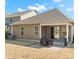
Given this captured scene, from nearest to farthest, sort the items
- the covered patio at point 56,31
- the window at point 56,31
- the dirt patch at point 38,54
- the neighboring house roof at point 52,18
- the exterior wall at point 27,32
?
the dirt patch at point 38,54, the neighboring house roof at point 52,18, the covered patio at point 56,31, the window at point 56,31, the exterior wall at point 27,32

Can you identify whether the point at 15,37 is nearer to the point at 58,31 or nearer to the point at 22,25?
the point at 22,25

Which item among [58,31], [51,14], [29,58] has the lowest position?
[29,58]

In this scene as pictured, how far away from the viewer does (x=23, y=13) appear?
11.1 metres

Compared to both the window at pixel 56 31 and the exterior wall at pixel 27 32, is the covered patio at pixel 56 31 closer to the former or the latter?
the window at pixel 56 31

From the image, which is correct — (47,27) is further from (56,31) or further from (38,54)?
(38,54)

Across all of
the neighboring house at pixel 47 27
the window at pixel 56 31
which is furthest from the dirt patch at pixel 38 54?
the window at pixel 56 31

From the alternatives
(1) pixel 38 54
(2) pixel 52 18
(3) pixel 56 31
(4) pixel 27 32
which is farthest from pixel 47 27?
(1) pixel 38 54

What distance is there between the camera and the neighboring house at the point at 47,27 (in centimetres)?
737

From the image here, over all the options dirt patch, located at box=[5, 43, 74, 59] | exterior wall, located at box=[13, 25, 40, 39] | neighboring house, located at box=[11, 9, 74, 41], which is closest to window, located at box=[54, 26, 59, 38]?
neighboring house, located at box=[11, 9, 74, 41]

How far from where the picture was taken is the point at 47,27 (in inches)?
344

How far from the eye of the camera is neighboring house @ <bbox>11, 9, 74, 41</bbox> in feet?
24.2
